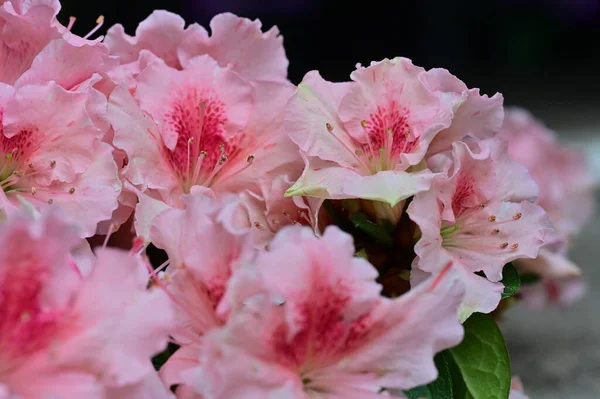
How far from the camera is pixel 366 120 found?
1.66 feet

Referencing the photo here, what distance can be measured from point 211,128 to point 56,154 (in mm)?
98

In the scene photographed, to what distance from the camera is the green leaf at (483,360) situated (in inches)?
20.0

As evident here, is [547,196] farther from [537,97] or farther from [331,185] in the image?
[537,97]

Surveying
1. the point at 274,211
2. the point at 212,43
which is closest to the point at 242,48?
the point at 212,43

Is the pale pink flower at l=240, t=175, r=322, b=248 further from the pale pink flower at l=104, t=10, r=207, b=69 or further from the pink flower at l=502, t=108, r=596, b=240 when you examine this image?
the pink flower at l=502, t=108, r=596, b=240

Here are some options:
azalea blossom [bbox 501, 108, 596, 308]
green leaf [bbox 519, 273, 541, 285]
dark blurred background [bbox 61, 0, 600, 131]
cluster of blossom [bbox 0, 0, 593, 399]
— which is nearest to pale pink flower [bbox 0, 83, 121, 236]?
cluster of blossom [bbox 0, 0, 593, 399]

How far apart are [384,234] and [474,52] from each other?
2460mm

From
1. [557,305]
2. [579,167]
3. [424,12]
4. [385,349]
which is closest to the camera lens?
[385,349]

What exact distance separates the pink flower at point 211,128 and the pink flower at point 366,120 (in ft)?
0.12

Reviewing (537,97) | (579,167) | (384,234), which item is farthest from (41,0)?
(537,97)

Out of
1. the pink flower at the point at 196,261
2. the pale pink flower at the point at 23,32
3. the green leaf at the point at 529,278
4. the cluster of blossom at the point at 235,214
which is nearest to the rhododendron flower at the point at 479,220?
the cluster of blossom at the point at 235,214

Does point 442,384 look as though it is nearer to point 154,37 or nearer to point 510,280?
point 510,280

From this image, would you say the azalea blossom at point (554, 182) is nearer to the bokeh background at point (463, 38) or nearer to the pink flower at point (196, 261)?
the pink flower at point (196, 261)

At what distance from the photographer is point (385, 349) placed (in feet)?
1.30
